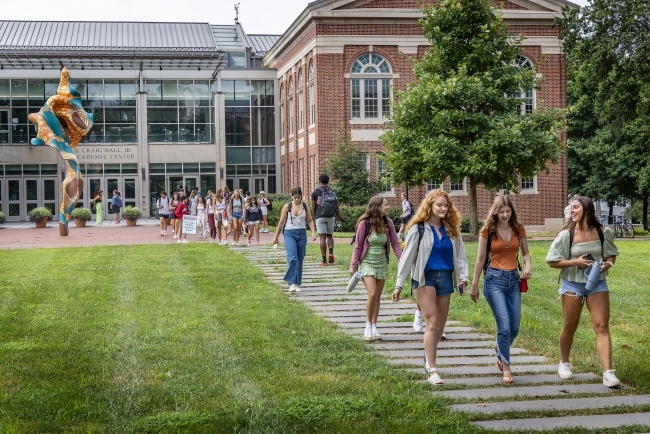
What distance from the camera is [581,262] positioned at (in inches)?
353

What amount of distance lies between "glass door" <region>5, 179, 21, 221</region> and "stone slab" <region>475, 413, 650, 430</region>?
51.4 metres

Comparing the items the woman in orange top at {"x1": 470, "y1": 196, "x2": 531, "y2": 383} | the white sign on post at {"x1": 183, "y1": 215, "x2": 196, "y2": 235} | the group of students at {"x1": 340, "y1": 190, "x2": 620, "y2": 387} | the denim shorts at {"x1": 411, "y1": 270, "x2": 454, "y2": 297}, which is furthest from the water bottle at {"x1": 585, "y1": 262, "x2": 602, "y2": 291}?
the white sign on post at {"x1": 183, "y1": 215, "x2": 196, "y2": 235}

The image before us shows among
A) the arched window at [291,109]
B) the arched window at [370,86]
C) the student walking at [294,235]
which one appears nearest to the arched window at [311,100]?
the arched window at [370,86]

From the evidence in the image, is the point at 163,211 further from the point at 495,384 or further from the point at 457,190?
the point at 495,384

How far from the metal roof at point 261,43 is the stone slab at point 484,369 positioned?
58.9 metres

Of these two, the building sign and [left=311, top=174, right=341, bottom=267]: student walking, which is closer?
[left=311, top=174, right=341, bottom=267]: student walking

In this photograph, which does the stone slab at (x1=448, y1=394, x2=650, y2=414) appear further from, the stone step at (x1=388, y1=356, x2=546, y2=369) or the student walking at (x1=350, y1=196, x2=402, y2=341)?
the student walking at (x1=350, y1=196, x2=402, y2=341)

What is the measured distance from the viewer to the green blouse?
29.7 feet

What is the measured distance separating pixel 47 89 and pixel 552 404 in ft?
170

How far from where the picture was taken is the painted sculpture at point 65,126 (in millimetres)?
37281

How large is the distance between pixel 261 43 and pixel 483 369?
203 ft

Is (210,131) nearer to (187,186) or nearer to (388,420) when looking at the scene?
(187,186)

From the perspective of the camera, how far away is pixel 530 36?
45.4m

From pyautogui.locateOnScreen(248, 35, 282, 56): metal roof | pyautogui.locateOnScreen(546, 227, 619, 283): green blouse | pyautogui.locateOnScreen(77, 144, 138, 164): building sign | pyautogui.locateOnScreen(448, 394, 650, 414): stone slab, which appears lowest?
pyautogui.locateOnScreen(448, 394, 650, 414): stone slab
